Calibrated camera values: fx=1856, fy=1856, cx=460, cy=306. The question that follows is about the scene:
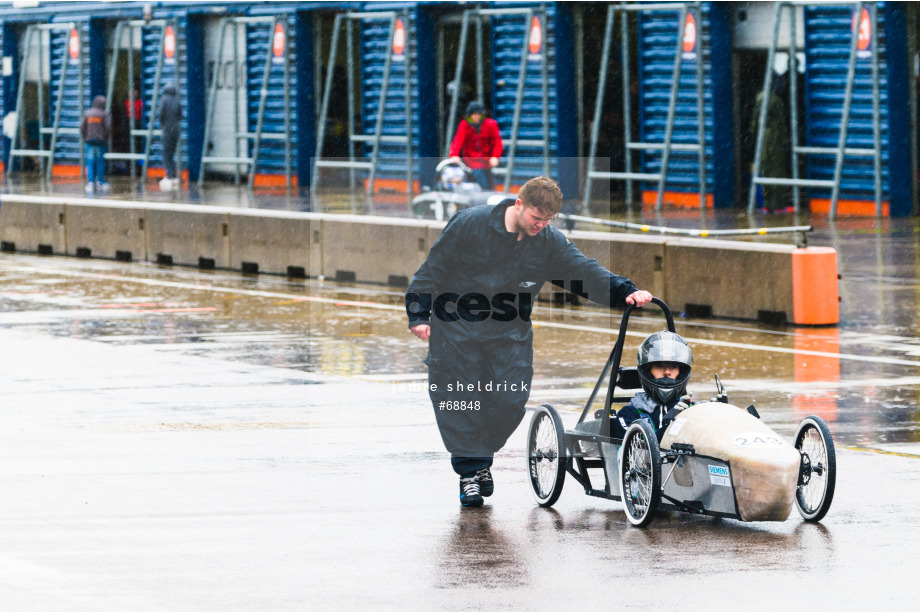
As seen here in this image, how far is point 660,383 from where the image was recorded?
30.3 ft

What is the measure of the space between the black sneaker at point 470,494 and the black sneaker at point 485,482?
0.05m

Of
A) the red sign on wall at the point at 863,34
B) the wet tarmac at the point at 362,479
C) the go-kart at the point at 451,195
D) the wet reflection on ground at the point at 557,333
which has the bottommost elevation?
the wet tarmac at the point at 362,479

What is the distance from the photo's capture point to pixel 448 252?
953 centimetres

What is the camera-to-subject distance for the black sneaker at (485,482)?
9547 millimetres

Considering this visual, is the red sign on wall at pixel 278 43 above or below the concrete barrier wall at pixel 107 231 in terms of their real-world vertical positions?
above

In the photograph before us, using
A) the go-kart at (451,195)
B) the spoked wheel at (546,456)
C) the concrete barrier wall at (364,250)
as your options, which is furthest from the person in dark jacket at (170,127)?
the spoked wheel at (546,456)

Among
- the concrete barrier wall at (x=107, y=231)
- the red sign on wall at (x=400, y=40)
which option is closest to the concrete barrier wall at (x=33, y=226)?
the concrete barrier wall at (x=107, y=231)

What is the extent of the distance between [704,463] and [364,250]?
1454 cm

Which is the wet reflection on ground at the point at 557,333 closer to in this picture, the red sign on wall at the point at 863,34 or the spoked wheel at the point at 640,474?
the spoked wheel at the point at 640,474

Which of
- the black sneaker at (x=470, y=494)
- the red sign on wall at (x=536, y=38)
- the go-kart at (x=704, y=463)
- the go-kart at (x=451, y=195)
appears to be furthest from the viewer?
the red sign on wall at (x=536, y=38)

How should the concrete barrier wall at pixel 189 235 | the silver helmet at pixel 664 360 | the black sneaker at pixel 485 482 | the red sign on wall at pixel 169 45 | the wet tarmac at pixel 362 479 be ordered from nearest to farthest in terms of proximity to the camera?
the wet tarmac at pixel 362 479 < the silver helmet at pixel 664 360 < the black sneaker at pixel 485 482 < the concrete barrier wall at pixel 189 235 < the red sign on wall at pixel 169 45

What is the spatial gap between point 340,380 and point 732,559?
6713 millimetres

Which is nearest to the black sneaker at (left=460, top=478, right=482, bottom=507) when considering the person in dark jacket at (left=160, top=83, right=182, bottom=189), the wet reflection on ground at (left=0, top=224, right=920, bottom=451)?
the wet reflection on ground at (left=0, top=224, right=920, bottom=451)

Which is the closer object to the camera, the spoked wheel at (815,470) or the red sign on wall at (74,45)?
the spoked wheel at (815,470)
